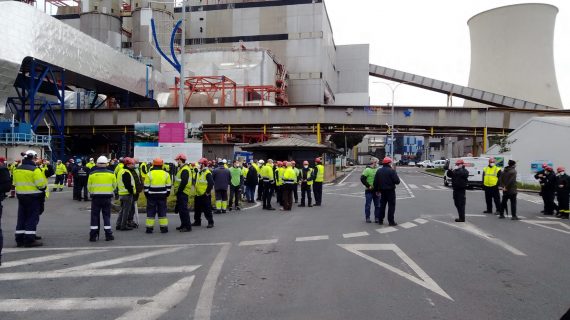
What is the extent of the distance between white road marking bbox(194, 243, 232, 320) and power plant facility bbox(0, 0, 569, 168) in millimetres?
14481

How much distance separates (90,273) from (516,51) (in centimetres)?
4280

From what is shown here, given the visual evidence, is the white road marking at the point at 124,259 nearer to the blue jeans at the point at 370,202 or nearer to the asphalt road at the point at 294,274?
the asphalt road at the point at 294,274

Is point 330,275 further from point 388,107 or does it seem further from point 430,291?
point 388,107

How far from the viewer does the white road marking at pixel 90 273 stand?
6.37 m

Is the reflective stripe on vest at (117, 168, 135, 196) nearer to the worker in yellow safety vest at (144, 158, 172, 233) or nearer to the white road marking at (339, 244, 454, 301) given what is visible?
the worker in yellow safety vest at (144, 158, 172, 233)

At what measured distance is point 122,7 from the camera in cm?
7825

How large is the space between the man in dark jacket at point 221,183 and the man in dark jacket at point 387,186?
5.06 m

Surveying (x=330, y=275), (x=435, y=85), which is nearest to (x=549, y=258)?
(x=330, y=275)

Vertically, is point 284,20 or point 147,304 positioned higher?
point 284,20

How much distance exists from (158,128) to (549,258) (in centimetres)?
1641

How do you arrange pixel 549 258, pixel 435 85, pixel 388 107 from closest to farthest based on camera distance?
pixel 549 258, pixel 388 107, pixel 435 85

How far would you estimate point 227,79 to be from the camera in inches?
2190

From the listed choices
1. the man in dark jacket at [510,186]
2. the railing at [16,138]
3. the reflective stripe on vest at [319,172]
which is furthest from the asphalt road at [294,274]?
the railing at [16,138]

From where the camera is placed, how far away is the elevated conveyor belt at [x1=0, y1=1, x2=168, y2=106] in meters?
33.4
